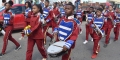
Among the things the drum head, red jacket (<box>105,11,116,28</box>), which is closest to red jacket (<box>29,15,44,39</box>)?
the drum head

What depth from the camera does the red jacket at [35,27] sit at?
520 cm

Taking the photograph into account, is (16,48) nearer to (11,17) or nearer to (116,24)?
(11,17)

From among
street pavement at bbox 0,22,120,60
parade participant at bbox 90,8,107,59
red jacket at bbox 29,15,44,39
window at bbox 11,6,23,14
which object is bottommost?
street pavement at bbox 0,22,120,60

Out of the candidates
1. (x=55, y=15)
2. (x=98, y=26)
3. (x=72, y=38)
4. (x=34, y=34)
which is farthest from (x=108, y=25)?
(x=72, y=38)

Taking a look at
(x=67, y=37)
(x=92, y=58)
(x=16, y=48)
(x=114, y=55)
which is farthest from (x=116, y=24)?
(x=67, y=37)

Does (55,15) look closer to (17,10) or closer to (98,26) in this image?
(17,10)

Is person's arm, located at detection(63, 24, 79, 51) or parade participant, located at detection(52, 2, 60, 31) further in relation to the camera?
parade participant, located at detection(52, 2, 60, 31)

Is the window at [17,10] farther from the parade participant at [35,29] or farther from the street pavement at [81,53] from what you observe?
the parade participant at [35,29]

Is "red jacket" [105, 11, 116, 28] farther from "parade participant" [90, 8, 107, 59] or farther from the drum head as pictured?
the drum head

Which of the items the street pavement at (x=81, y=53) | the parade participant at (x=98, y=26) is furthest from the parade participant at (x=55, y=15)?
the parade participant at (x=98, y=26)

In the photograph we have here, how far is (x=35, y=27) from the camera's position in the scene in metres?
5.16

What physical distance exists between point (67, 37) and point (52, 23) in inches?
159

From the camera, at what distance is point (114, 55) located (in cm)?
688

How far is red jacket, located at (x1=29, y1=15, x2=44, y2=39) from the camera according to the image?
5.20 meters
